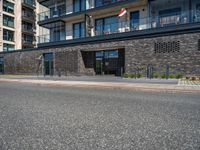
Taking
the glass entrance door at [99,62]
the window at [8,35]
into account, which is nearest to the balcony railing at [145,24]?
the glass entrance door at [99,62]

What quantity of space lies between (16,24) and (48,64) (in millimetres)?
26143

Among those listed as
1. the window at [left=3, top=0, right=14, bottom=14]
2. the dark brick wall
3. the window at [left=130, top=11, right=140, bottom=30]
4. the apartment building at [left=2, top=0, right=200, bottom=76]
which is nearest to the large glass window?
the apartment building at [left=2, top=0, right=200, bottom=76]

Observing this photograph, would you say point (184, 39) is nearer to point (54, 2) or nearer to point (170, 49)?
point (170, 49)

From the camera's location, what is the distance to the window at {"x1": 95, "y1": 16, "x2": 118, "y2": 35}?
75.6 feet

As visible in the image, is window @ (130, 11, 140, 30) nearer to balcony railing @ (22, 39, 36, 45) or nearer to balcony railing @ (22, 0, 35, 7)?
balcony railing @ (22, 39, 36, 45)

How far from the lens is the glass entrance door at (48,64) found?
26000 mm

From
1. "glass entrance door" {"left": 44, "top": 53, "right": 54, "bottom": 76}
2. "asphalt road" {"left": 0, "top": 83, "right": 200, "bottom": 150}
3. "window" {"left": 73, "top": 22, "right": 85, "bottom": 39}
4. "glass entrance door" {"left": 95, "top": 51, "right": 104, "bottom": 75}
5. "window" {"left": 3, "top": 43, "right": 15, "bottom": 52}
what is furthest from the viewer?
"window" {"left": 3, "top": 43, "right": 15, "bottom": 52}

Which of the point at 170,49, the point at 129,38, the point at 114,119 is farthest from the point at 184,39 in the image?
the point at 114,119

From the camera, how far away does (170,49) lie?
17.3 metres

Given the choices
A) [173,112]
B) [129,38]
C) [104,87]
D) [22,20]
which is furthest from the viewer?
[22,20]

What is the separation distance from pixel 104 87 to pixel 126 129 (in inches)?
315

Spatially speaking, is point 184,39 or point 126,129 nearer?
point 126,129

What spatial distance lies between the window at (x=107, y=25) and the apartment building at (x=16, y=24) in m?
28.6

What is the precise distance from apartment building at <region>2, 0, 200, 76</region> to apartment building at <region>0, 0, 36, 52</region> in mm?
14386
